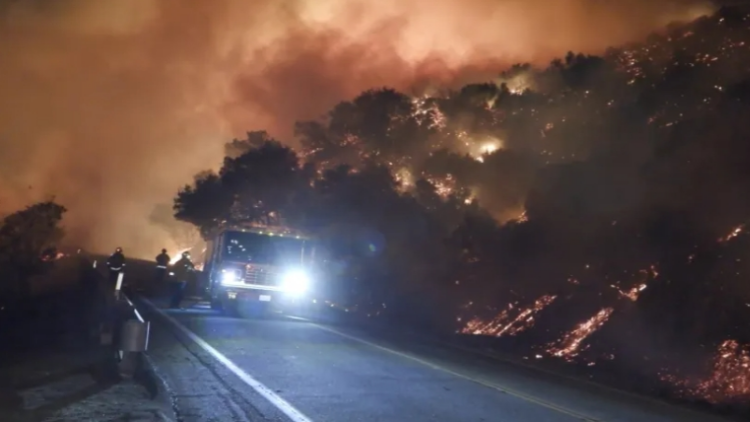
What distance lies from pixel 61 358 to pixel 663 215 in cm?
1691

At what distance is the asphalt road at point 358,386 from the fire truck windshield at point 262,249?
6993 mm

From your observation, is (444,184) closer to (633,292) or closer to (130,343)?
(633,292)

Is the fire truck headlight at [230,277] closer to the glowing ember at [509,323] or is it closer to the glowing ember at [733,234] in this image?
the glowing ember at [509,323]

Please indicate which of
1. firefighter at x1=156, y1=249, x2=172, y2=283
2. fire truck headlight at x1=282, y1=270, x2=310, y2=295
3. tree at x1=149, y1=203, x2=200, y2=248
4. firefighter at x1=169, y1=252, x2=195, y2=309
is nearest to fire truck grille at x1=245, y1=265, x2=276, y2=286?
fire truck headlight at x1=282, y1=270, x2=310, y2=295

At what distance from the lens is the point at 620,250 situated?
74.9 feet

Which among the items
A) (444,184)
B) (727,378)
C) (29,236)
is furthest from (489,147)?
(29,236)

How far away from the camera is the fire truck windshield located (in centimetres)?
2311

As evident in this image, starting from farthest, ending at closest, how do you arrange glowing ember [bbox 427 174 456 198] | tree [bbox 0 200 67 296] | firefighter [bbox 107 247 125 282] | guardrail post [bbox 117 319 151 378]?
1. tree [bbox 0 200 67 296]
2. glowing ember [bbox 427 174 456 198]
3. firefighter [bbox 107 247 125 282]
4. guardrail post [bbox 117 319 151 378]

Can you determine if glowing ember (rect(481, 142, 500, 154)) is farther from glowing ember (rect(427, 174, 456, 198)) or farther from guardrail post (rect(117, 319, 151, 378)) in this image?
guardrail post (rect(117, 319, 151, 378))

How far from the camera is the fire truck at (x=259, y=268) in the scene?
2258 centimetres

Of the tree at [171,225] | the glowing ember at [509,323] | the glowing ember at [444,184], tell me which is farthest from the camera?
the tree at [171,225]

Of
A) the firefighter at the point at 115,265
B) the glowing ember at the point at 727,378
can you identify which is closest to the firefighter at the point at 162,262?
the firefighter at the point at 115,265

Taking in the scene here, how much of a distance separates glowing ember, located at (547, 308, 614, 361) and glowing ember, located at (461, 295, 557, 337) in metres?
2.16

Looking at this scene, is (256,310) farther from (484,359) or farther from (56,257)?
(56,257)
